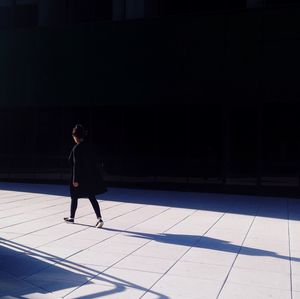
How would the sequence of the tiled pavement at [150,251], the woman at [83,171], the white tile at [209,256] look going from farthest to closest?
1. the woman at [83,171]
2. the white tile at [209,256]
3. the tiled pavement at [150,251]

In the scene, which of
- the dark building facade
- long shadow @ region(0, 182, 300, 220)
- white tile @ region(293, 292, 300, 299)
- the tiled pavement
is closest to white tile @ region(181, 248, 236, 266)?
the tiled pavement

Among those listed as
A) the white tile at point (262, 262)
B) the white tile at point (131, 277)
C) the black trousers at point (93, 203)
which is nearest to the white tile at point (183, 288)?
the white tile at point (131, 277)

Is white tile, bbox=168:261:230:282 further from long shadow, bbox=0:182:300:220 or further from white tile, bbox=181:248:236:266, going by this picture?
long shadow, bbox=0:182:300:220

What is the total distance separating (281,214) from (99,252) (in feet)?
20.1

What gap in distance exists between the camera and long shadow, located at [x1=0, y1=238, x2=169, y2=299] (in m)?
5.33

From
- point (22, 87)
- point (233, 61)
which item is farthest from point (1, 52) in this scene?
point (233, 61)

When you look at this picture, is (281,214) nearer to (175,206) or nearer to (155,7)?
(175,206)

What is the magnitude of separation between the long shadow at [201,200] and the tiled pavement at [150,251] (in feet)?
0.36

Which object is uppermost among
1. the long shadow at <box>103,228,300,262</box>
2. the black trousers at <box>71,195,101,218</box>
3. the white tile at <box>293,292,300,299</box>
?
the black trousers at <box>71,195,101,218</box>

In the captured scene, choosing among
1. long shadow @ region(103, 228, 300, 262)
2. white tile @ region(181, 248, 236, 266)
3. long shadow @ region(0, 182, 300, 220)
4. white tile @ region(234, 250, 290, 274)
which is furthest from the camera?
long shadow @ region(0, 182, 300, 220)

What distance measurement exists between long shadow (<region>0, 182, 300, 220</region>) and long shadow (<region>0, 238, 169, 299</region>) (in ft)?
20.6

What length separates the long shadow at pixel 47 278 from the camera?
17.5 ft

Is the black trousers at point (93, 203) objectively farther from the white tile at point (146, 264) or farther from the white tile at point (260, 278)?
the white tile at point (260, 278)

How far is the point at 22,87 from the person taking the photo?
18578mm
